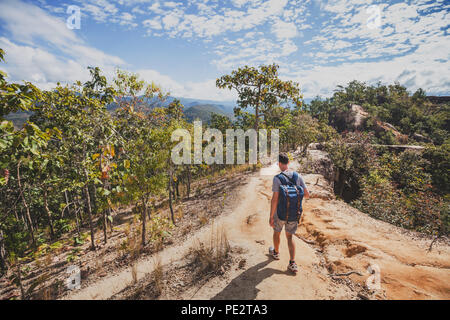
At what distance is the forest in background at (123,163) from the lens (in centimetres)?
489

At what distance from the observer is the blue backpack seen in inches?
166

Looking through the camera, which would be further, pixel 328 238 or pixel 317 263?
pixel 328 238

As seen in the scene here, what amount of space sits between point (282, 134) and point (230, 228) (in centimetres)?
1569

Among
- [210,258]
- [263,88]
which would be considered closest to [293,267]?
[210,258]

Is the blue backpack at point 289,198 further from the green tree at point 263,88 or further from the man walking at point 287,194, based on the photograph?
the green tree at point 263,88

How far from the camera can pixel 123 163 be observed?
5.34 m

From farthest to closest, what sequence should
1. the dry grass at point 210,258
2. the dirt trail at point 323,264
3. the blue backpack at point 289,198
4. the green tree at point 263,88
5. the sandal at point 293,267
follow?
the green tree at point 263,88, the dry grass at point 210,258, the sandal at point 293,267, the blue backpack at point 289,198, the dirt trail at point 323,264

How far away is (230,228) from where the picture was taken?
305 inches

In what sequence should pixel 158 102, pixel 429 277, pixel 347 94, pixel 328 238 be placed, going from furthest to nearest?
pixel 347 94 < pixel 158 102 < pixel 328 238 < pixel 429 277

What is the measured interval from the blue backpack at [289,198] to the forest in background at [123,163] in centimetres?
380

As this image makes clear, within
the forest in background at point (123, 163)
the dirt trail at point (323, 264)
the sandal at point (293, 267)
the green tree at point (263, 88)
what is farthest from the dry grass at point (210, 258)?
the green tree at point (263, 88)

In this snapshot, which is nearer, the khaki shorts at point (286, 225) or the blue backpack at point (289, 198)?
the blue backpack at point (289, 198)

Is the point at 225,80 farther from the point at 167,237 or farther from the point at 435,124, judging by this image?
the point at 435,124
